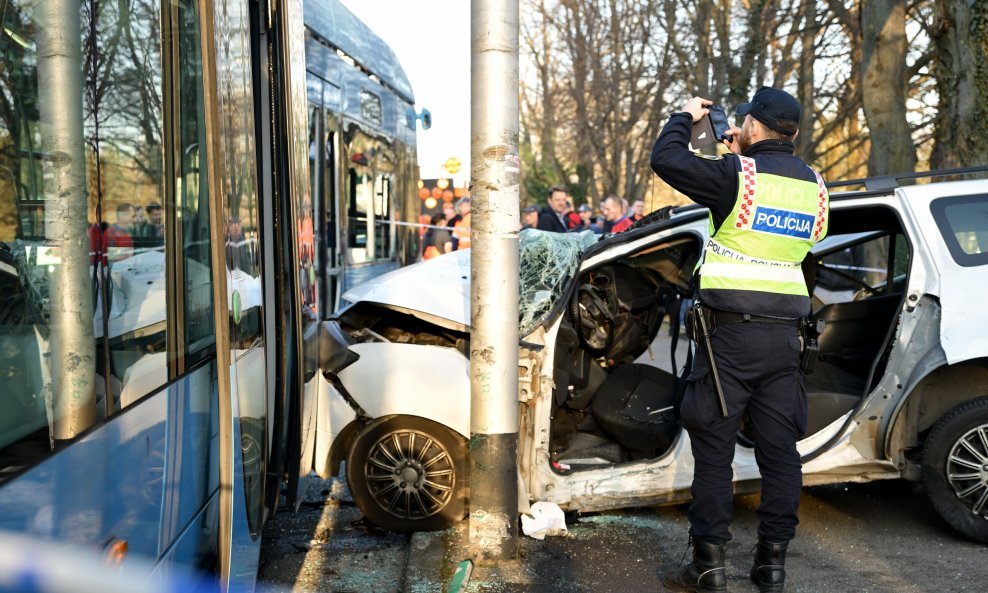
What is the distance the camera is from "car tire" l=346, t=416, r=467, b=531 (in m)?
5.27

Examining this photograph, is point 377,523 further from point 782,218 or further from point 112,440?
point 112,440

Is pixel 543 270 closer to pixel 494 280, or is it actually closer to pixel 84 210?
pixel 494 280

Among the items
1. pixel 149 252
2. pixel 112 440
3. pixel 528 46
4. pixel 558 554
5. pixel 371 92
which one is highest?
pixel 528 46

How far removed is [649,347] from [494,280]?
6.79ft

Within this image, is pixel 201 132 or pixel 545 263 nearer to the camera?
pixel 201 132

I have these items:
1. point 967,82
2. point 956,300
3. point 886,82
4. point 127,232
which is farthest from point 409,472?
point 886,82

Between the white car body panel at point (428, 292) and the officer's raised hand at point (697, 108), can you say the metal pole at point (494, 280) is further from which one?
the officer's raised hand at point (697, 108)

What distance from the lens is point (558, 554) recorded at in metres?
5.09

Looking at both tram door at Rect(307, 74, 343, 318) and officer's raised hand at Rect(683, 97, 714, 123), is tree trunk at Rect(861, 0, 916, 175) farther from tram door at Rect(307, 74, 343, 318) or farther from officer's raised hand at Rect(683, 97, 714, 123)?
officer's raised hand at Rect(683, 97, 714, 123)

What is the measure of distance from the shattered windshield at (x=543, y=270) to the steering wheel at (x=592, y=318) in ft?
0.82

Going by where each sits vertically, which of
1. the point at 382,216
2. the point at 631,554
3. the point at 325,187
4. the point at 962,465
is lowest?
the point at 631,554

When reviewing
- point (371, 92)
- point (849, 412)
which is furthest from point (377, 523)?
point (371, 92)

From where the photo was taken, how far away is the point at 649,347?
6.57 metres

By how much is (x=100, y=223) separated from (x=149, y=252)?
0.32 metres
